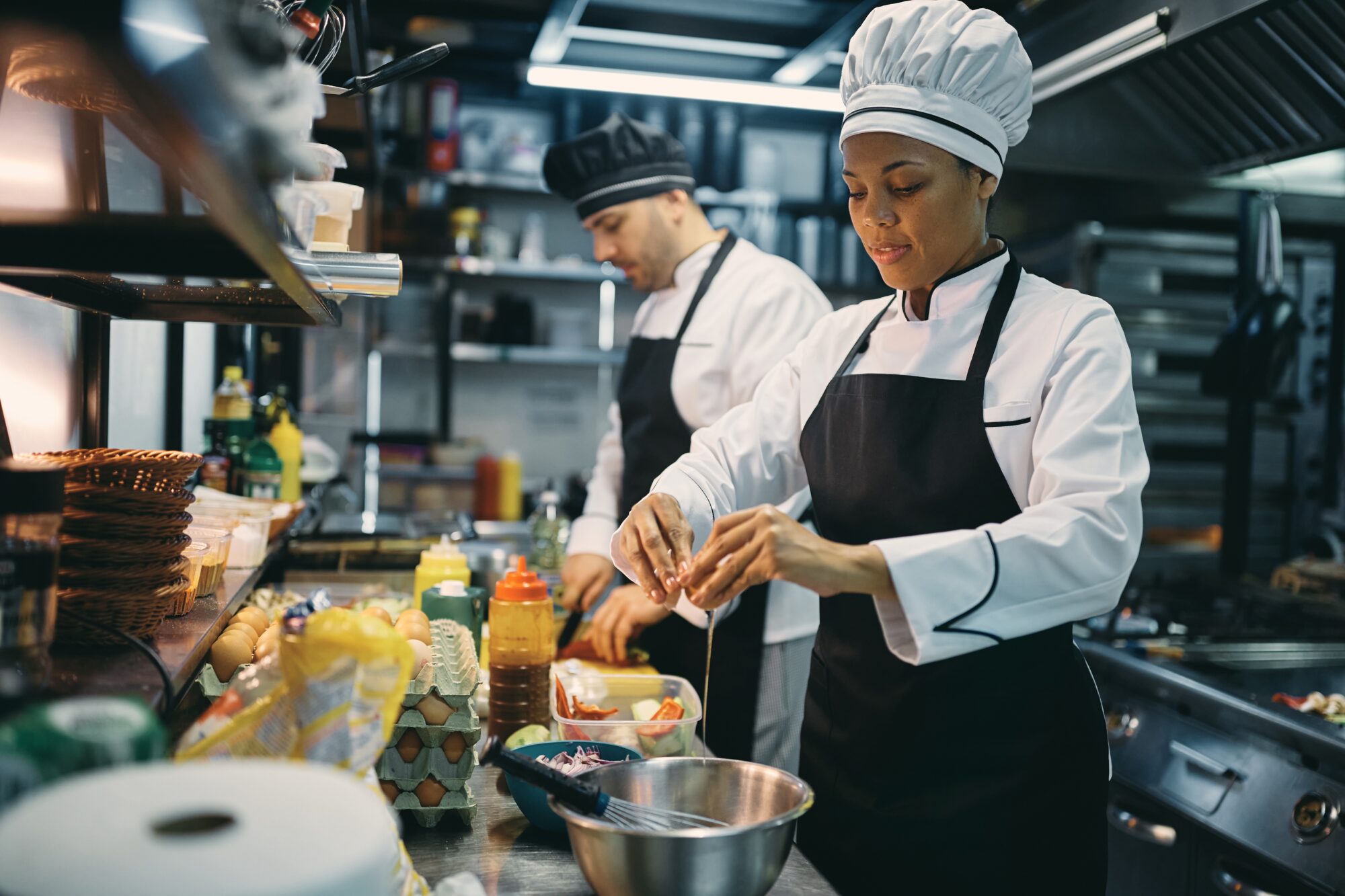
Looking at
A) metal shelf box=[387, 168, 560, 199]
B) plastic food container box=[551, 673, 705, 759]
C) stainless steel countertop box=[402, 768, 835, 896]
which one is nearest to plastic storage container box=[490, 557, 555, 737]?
plastic food container box=[551, 673, 705, 759]

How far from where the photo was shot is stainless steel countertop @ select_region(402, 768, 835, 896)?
115 cm

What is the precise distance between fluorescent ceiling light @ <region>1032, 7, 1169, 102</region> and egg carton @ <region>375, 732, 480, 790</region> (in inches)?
64.7

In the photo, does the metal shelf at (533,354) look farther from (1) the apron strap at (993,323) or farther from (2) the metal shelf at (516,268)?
(1) the apron strap at (993,323)

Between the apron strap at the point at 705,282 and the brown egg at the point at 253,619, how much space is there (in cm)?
128

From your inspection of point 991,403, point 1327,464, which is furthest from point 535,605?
point 1327,464

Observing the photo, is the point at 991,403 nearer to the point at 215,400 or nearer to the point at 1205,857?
the point at 1205,857

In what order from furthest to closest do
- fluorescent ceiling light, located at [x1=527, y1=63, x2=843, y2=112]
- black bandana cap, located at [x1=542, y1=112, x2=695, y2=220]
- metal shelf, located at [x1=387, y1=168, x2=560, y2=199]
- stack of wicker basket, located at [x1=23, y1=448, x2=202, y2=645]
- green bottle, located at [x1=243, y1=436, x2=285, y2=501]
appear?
metal shelf, located at [x1=387, y1=168, x2=560, y2=199] < fluorescent ceiling light, located at [x1=527, y1=63, x2=843, y2=112] < black bandana cap, located at [x1=542, y1=112, x2=695, y2=220] < green bottle, located at [x1=243, y1=436, x2=285, y2=501] < stack of wicker basket, located at [x1=23, y1=448, x2=202, y2=645]

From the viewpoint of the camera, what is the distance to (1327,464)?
361 cm

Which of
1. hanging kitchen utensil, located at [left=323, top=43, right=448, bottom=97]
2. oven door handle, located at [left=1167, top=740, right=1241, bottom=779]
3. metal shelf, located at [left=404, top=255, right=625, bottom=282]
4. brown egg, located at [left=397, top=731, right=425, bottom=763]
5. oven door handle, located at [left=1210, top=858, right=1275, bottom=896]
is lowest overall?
oven door handle, located at [left=1210, top=858, right=1275, bottom=896]

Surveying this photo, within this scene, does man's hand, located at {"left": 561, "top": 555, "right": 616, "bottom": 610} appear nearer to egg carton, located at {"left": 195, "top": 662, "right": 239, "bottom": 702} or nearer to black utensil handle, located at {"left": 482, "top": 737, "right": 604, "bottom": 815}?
egg carton, located at {"left": 195, "top": 662, "right": 239, "bottom": 702}

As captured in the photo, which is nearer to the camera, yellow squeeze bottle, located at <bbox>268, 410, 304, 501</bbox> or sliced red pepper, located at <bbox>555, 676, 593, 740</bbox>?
sliced red pepper, located at <bbox>555, 676, 593, 740</bbox>

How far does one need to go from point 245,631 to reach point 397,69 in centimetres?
83

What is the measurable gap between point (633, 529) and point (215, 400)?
4.99 ft

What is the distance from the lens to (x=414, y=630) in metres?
1.49
